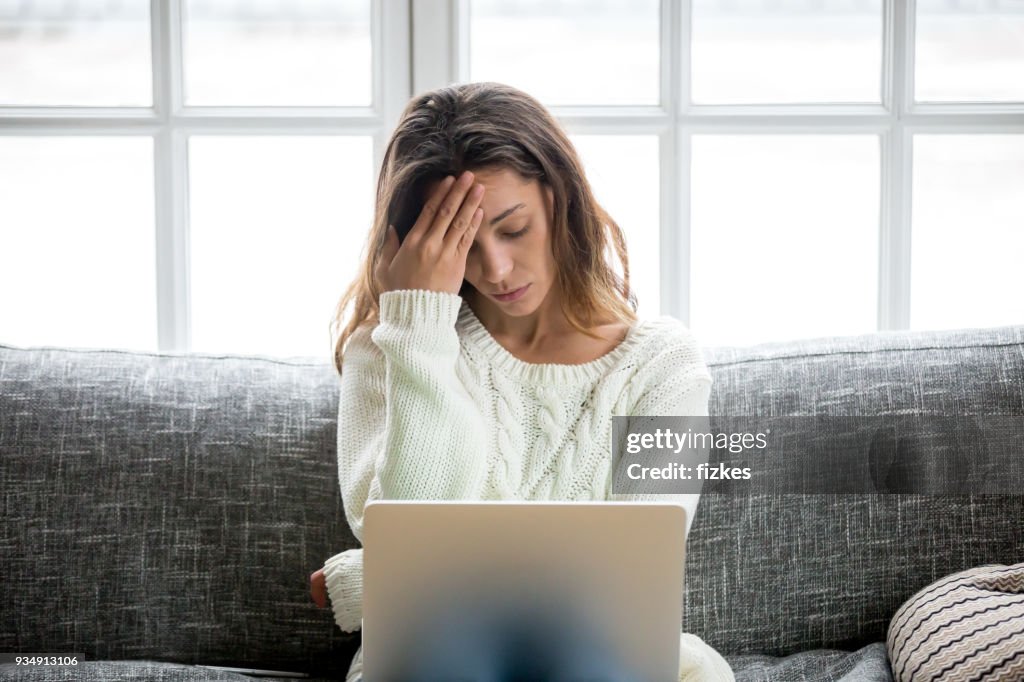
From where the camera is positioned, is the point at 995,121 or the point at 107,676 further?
the point at 995,121

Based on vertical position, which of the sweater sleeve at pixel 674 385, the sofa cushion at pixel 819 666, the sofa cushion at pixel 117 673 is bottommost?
the sofa cushion at pixel 819 666

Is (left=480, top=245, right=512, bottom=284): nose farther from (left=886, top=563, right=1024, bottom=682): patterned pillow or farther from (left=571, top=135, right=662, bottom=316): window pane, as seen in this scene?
(left=886, top=563, right=1024, bottom=682): patterned pillow

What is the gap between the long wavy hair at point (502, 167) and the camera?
139 centimetres

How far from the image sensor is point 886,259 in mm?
1978

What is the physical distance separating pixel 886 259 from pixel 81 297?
159 centimetres

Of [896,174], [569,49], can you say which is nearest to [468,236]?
[569,49]

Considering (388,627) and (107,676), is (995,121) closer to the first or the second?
(388,627)

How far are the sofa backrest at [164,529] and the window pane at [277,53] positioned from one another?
0.70 meters

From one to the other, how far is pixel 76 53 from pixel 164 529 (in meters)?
1.00

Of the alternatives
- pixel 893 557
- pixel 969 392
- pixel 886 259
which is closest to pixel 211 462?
pixel 893 557

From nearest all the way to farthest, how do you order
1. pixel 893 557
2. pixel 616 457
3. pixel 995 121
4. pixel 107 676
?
→ pixel 107 676, pixel 616 457, pixel 893 557, pixel 995 121

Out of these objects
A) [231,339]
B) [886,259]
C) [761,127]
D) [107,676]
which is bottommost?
[107,676]

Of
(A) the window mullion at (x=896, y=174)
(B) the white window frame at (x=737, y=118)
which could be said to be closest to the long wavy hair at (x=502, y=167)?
(B) the white window frame at (x=737, y=118)

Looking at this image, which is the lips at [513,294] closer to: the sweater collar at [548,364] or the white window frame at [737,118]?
the sweater collar at [548,364]
